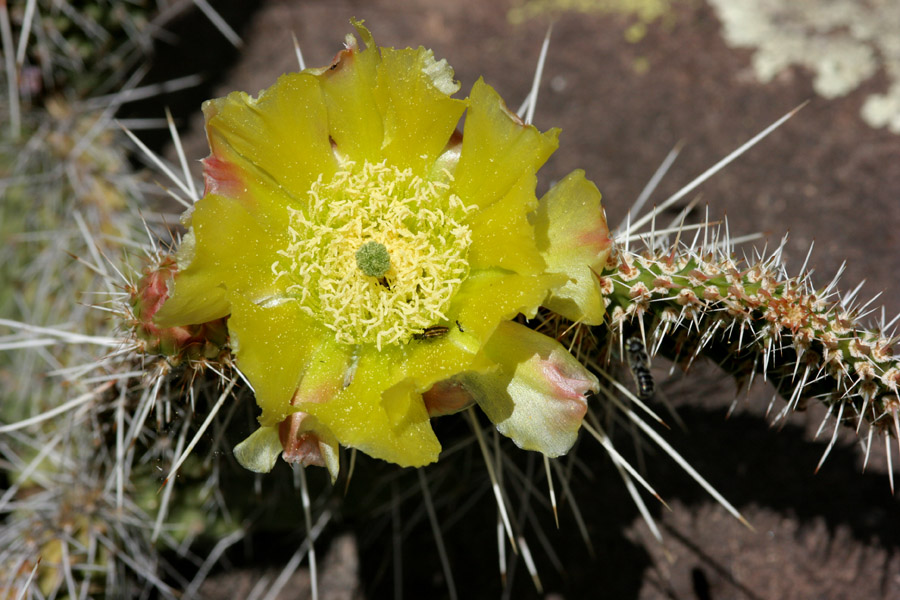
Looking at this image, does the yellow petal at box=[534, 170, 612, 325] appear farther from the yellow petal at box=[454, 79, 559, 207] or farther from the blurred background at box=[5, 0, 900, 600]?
the blurred background at box=[5, 0, 900, 600]

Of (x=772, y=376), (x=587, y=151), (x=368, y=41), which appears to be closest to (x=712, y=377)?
(x=772, y=376)

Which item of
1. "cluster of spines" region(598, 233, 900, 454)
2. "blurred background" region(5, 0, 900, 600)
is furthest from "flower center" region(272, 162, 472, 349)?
"blurred background" region(5, 0, 900, 600)

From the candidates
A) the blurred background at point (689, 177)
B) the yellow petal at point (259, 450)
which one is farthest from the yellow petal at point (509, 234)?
the blurred background at point (689, 177)

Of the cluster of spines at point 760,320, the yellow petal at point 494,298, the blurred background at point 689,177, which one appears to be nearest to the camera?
the yellow petal at point 494,298

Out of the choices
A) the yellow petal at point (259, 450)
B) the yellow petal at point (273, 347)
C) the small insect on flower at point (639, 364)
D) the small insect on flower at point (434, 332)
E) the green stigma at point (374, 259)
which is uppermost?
the small insect on flower at point (639, 364)

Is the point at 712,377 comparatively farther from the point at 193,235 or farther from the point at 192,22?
the point at 192,22

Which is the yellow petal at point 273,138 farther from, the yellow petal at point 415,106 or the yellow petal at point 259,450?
the yellow petal at point 259,450
